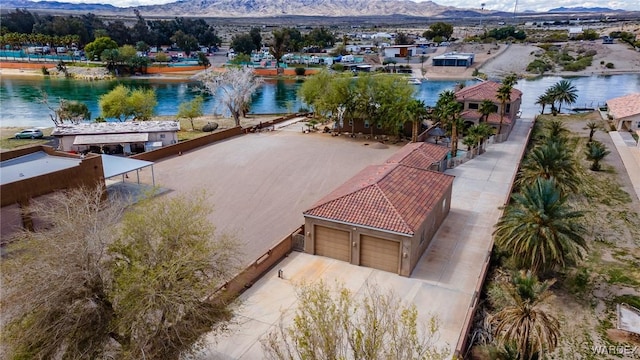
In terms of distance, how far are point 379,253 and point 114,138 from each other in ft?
110

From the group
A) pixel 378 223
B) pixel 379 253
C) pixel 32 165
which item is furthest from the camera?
pixel 32 165

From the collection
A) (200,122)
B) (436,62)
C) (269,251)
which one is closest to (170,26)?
(436,62)

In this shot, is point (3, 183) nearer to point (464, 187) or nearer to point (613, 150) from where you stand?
point (464, 187)

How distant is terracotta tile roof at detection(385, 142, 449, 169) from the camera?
32.7 meters

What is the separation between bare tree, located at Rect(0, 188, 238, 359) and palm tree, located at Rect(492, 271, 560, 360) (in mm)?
10167

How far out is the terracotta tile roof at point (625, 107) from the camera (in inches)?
2042

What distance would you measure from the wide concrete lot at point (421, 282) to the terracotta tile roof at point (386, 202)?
229 cm

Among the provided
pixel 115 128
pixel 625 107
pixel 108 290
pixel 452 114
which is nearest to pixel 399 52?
pixel 625 107

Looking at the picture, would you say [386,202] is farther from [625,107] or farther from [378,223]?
[625,107]

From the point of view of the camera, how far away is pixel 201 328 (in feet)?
47.4

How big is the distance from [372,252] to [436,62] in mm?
125214

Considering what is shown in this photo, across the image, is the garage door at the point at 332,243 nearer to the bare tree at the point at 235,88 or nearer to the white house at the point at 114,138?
the white house at the point at 114,138

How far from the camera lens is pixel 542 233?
70.7 ft

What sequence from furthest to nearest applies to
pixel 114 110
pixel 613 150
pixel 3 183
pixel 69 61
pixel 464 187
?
pixel 69 61
pixel 114 110
pixel 613 150
pixel 464 187
pixel 3 183
